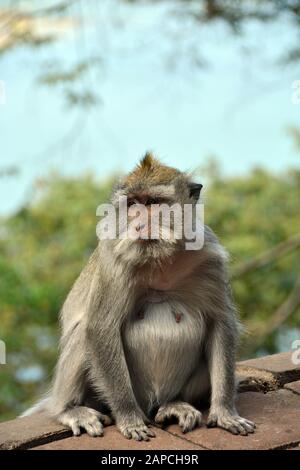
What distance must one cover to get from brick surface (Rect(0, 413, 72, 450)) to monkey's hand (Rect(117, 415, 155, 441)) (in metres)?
0.25

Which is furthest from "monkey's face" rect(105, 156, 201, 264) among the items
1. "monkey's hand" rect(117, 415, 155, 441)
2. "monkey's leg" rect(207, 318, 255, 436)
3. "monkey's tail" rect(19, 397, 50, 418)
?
"monkey's tail" rect(19, 397, 50, 418)

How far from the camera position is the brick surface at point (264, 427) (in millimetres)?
3396

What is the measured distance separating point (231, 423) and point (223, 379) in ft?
0.66

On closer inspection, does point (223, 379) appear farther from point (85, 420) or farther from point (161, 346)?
point (85, 420)

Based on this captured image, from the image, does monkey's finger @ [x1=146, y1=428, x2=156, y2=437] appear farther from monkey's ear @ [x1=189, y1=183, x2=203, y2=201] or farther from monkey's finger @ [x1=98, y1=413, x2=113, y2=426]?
monkey's ear @ [x1=189, y1=183, x2=203, y2=201]

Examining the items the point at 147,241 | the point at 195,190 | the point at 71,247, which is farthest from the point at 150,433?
the point at 71,247

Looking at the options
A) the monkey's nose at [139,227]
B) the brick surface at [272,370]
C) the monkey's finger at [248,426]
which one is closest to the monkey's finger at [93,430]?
the monkey's finger at [248,426]

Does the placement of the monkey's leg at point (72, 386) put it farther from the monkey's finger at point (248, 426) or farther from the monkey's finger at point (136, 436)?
the monkey's finger at point (248, 426)

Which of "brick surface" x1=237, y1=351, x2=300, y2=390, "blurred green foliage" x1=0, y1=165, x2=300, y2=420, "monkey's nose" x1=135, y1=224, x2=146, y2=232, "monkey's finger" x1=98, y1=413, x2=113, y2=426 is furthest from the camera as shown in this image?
"blurred green foliage" x1=0, y1=165, x2=300, y2=420

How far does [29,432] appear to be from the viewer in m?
3.61

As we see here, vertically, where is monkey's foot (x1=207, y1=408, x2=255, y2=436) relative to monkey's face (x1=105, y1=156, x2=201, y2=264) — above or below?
below

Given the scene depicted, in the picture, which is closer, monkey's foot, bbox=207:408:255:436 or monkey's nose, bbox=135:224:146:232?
monkey's nose, bbox=135:224:146:232

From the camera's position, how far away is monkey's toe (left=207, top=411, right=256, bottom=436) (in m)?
3.53
